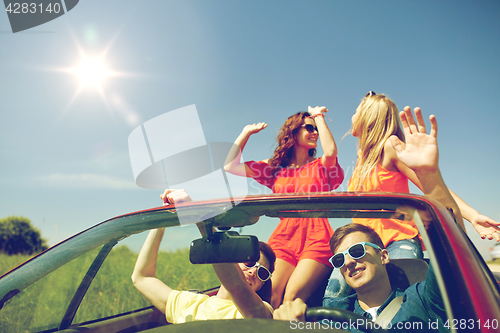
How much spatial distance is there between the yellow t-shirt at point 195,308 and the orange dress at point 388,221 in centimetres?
65

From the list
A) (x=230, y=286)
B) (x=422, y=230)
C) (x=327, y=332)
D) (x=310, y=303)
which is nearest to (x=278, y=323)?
(x=327, y=332)

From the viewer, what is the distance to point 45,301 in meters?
1.47

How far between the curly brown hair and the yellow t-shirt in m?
1.65

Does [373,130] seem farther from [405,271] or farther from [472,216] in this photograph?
[405,271]

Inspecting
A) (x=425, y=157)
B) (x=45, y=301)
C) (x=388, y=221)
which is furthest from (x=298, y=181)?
(x=45, y=301)

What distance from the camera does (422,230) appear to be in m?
1.05

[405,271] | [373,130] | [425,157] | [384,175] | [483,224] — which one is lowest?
[405,271]

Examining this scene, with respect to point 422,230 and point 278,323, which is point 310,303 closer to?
point 278,323

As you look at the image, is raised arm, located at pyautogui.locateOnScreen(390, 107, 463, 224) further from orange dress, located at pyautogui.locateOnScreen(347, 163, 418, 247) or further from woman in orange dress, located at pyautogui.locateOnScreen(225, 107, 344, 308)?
woman in orange dress, located at pyautogui.locateOnScreen(225, 107, 344, 308)

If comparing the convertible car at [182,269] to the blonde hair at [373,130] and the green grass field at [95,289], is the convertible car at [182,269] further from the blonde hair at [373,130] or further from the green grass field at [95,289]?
the blonde hair at [373,130]

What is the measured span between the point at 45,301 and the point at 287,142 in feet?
7.55

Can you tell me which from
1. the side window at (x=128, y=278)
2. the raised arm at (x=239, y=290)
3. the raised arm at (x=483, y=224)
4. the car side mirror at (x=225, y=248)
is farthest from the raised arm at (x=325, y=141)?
the car side mirror at (x=225, y=248)

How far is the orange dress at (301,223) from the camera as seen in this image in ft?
5.35

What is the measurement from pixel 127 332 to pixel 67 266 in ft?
1.97
